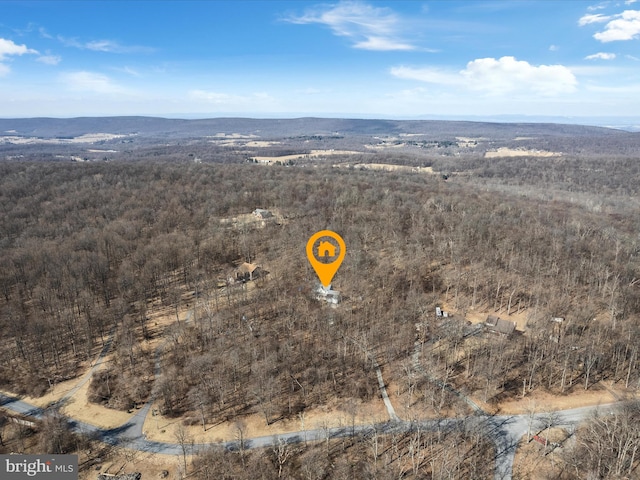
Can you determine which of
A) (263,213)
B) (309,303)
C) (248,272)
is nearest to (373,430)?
(309,303)

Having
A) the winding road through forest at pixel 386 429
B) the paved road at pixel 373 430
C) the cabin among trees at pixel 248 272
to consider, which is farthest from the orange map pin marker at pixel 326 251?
the paved road at pixel 373 430

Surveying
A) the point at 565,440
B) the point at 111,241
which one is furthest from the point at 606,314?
the point at 111,241

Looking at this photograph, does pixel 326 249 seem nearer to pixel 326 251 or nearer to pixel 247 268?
pixel 326 251

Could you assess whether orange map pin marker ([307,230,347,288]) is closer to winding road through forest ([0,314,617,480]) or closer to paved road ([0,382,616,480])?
winding road through forest ([0,314,617,480])

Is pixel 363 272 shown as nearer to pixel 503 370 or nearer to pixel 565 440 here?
pixel 503 370

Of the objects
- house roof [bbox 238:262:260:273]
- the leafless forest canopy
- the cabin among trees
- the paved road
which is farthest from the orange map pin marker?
the paved road
